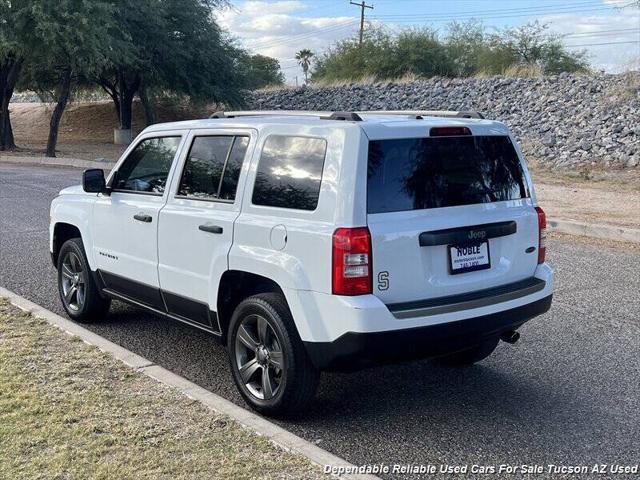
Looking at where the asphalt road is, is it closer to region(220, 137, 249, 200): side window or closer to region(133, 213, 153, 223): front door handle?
region(133, 213, 153, 223): front door handle

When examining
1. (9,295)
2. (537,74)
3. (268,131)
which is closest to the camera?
(268,131)

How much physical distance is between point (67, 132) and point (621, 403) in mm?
43832

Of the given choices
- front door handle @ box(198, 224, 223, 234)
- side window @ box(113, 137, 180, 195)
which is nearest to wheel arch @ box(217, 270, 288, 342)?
front door handle @ box(198, 224, 223, 234)

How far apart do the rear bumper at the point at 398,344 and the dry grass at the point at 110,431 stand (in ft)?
1.99

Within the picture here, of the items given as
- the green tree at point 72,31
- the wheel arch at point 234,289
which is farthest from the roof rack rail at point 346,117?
the green tree at point 72,31

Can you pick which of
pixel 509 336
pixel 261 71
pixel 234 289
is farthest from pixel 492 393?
pixel 261 71

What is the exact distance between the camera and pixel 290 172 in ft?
15.0

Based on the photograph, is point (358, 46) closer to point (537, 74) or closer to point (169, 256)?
point (537, 74)

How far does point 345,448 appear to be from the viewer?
420 cm

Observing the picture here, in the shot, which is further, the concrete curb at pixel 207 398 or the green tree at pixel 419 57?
the green tree at pixel 419 57

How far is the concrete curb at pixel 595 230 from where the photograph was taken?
36.2 ft

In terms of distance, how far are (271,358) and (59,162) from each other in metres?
23.0

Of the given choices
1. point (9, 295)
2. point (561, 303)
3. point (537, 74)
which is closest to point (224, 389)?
point (9, 295)

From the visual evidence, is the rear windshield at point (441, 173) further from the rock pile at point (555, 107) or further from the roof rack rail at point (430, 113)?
the rock pile at point (555, 107)
